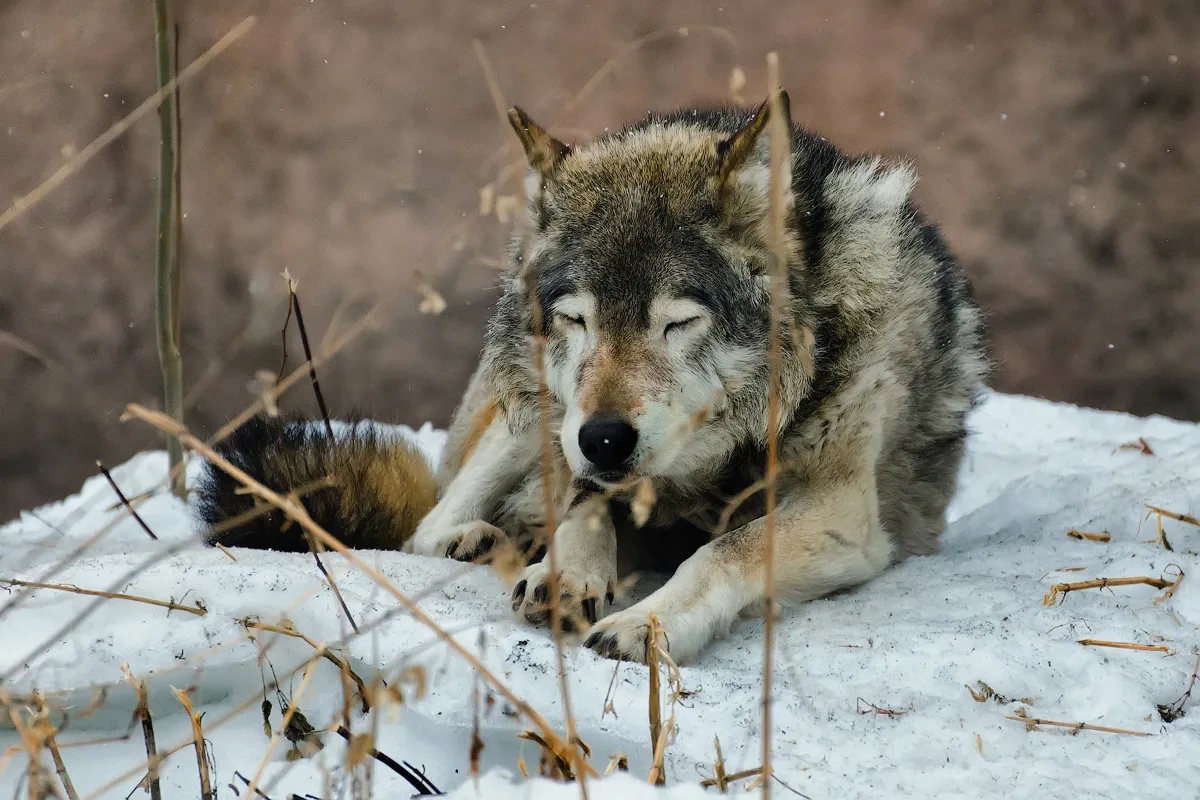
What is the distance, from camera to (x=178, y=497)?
4.30 meters

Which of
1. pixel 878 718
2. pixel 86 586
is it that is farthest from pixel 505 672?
pixel 86 586

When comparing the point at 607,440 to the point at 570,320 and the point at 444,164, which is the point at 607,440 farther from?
the point at 444,164

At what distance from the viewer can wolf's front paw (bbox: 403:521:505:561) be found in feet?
9.72

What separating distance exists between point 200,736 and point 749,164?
1.80 metres

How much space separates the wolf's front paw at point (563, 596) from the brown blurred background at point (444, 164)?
4.60 m

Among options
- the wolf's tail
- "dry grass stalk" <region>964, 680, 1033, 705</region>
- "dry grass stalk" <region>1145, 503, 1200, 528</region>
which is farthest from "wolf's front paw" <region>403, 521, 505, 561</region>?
"dry grass stalk" <region>1145, 503, 1200, 528</region>

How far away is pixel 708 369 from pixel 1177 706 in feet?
3.94

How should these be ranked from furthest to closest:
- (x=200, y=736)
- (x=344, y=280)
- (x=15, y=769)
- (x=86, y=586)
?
1. (x=344, y=280)
2. (x=86, y=586)
3. (x=15, y=769)
4. (x=200, y=736)

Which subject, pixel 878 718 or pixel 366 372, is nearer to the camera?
pixel 878 718

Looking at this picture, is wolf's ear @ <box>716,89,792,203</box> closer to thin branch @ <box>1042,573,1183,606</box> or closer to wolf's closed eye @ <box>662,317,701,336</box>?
wolf's closed eye @ <box>662,317,701,336</box>

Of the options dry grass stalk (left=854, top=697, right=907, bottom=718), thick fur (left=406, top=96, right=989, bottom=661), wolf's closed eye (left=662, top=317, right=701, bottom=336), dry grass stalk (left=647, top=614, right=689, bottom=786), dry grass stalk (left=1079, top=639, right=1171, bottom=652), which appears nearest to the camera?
dry grass stalk (left=647, top=614, right=689, bottom=786)

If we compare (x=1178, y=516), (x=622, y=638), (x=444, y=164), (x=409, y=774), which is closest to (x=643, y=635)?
(x=622, y=638)

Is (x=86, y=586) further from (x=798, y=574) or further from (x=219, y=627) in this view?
(x=798, y=574)

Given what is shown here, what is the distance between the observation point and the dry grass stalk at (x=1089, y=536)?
9.75 ft
